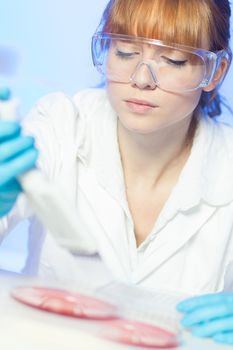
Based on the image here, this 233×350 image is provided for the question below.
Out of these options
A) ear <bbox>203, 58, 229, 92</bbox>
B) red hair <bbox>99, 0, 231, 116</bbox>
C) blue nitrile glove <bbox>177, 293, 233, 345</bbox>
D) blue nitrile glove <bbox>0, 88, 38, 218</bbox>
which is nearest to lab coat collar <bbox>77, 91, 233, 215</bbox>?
ear <bbox>203, 58, 229, 92</bbox>

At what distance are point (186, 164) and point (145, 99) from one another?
0.82 ft

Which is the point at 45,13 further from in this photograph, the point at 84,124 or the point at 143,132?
the point at 143,132

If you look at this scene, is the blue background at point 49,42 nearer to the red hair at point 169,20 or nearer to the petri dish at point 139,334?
the red hair at point 169,20

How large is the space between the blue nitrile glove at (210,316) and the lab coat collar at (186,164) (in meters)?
0.39

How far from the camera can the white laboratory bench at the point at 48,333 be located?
0.82 metres

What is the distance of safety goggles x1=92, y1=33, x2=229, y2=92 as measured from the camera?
1359mm

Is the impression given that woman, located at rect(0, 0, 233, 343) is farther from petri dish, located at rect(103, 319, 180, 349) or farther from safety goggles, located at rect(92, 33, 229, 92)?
petri dish, located at rect(103, 319, 180, 349)

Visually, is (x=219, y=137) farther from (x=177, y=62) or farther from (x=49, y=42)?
(x=49, y=42)

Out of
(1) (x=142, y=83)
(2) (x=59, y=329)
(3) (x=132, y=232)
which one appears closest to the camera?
(2) (x=59, y=329)

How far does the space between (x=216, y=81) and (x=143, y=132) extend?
257mm

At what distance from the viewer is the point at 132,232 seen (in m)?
1.49

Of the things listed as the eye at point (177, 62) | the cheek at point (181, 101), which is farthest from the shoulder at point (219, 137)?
the eye at point (177, 62)

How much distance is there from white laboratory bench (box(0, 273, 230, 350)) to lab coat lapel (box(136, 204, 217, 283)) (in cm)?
49

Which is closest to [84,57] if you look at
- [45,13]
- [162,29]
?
[45,13]
